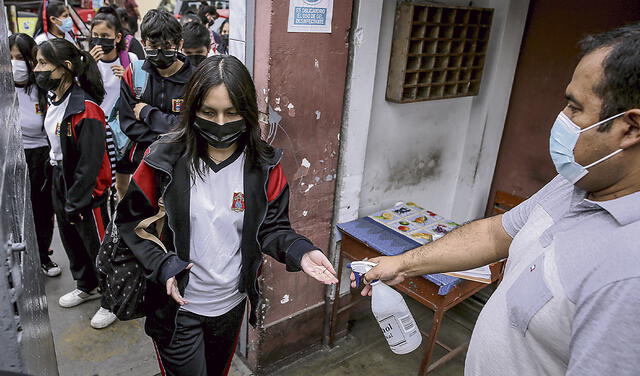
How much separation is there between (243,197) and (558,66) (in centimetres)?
277

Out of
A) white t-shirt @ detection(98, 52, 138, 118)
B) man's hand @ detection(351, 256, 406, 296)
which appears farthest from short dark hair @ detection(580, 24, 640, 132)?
white t-shirt @ detection(98, 52, 138, 118)

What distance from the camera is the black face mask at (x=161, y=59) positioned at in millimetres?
2943

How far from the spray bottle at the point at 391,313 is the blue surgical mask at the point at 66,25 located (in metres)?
5.47

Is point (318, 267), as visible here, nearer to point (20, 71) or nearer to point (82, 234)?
point (82, 234)

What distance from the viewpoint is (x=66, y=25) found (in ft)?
18.7

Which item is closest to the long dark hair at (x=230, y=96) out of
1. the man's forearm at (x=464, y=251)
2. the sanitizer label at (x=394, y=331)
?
the man's forearm at (x=464, y=251)

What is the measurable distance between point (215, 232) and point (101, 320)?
1.97 metres

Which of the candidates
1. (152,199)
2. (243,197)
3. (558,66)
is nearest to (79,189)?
(152,199)

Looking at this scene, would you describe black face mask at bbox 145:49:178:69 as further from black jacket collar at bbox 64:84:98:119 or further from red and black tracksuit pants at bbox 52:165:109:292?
red and black tracksuit pants at bbox 52:165:109:292

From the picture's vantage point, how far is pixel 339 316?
3314mm

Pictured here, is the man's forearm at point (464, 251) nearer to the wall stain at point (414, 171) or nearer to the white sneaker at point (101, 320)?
the wall stain at point (414, 171)

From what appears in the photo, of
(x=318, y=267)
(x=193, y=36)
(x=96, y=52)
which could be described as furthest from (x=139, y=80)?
(x=318, y=267)

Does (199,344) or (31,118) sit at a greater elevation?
(31,118)

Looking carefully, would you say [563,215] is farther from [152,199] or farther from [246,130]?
[152,199]
